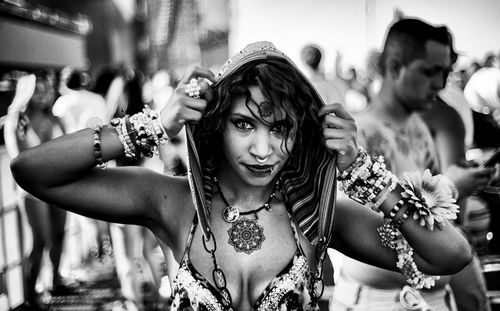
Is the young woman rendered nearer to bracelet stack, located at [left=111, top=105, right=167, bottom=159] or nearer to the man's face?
bracelet stack, located at [left=111, top=105, right=167, bottom=159]

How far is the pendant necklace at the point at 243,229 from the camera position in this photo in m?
1.65

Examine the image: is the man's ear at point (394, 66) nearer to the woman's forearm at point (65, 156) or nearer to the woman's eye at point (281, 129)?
the woman's eye at point (281, 129)

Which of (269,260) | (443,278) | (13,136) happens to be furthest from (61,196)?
(13,136)

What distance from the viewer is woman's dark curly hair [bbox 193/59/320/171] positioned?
1.55 meters

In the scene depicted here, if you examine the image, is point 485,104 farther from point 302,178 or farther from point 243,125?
point 243,125

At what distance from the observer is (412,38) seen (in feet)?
8.83

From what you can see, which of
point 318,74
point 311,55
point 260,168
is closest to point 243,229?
point 260,168

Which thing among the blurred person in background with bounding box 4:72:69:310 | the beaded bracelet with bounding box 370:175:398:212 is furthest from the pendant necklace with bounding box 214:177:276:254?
the blurred person in background with bounding box 4:72:69:310

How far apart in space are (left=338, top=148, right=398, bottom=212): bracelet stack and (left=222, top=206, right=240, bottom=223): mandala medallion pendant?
0.37 metres

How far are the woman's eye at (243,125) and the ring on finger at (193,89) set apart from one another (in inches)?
6.0

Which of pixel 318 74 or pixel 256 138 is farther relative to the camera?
pixel 318 74

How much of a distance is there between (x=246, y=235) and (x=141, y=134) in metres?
0.48

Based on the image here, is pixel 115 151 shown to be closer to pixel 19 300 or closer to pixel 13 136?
pixel 13 136

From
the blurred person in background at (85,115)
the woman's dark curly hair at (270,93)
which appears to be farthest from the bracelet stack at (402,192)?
the blurred person in background at (85,115)
